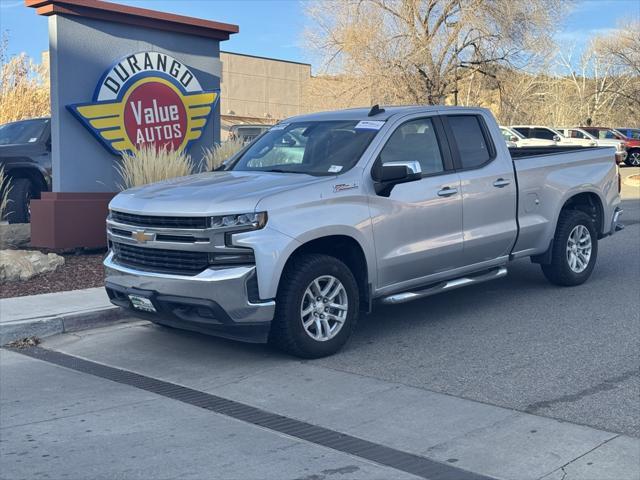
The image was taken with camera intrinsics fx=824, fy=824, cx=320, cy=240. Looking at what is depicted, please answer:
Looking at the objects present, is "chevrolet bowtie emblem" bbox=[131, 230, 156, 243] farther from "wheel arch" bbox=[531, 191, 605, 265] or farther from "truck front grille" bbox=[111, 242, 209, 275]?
"wheel arch" bbox=[531, 191, 605, 265]

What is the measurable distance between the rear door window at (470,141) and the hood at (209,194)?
6.10 feet

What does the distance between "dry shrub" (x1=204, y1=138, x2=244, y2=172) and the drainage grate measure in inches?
210

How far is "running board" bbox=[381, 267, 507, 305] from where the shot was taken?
7332mm

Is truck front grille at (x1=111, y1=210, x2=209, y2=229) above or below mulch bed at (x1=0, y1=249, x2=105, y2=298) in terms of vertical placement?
above

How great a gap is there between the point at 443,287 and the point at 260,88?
1882 inches

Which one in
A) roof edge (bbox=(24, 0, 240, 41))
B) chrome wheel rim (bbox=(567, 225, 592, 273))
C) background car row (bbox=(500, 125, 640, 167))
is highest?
roof edge (bbox=(24, 0, 240, 41))

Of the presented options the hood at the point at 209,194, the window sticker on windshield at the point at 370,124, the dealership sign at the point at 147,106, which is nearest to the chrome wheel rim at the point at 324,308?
the hood at the point at 209,194

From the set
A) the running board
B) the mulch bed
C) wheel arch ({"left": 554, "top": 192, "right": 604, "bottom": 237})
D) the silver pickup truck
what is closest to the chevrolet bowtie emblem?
the silver pickup truck

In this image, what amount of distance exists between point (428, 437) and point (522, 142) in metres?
29.1

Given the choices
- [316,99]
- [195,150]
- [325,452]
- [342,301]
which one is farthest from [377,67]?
[325,452]

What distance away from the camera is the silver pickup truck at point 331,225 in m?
6.37

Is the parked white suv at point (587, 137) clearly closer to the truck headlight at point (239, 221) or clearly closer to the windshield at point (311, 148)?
the windshield at point (311, 148)

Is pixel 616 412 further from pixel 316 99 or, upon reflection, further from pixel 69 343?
pixel 316 99

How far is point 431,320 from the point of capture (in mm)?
8156
